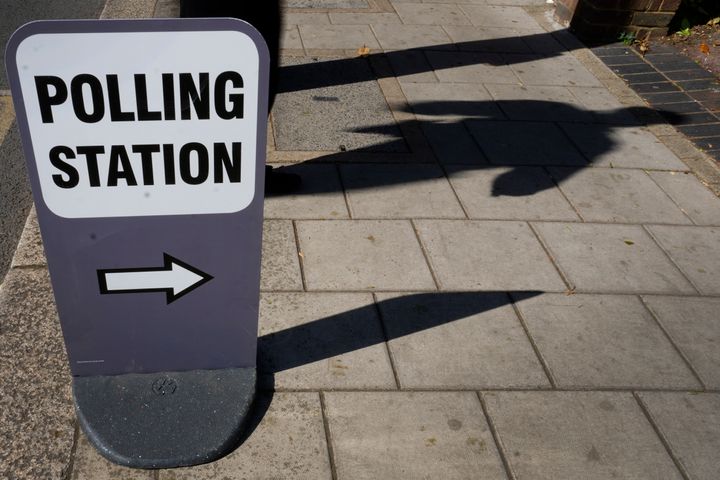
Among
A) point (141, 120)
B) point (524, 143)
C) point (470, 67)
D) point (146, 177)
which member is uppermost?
point (141, 120)

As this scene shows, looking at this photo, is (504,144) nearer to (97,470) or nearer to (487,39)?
(487,39)

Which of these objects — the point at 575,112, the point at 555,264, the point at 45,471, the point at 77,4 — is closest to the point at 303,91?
the point at 575,112

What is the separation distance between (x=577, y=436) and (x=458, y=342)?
2.40ft

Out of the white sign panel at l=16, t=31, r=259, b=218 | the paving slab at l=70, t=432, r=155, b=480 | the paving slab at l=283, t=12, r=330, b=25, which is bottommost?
the paving slab at l=283, t=12, r=330, b=25

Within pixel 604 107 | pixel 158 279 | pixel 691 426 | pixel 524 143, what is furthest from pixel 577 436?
pixel 604 107

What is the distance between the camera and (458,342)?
354 cm

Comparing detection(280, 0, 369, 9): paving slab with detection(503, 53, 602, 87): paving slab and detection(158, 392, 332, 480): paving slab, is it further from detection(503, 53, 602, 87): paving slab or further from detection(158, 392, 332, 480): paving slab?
detection(158, 392, 332, 480): paving slab

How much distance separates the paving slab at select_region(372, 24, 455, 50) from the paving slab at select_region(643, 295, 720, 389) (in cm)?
401

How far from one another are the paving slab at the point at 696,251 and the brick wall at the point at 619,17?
3.65 metres

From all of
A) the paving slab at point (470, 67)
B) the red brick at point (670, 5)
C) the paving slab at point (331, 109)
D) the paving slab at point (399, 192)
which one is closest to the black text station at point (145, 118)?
the paving slab at point (399, 192)

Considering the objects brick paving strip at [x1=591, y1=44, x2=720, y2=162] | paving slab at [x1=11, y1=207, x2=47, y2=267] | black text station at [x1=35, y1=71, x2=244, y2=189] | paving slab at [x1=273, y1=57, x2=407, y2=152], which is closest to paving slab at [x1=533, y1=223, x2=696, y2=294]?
paving slab at [x1=273, y1=57, x2=407, y2=152]

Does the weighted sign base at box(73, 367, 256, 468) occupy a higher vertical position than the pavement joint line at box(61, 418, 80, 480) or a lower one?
higher

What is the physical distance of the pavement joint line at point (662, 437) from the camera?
299 centimetres

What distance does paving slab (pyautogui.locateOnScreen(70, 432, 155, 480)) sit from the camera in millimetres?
2730
